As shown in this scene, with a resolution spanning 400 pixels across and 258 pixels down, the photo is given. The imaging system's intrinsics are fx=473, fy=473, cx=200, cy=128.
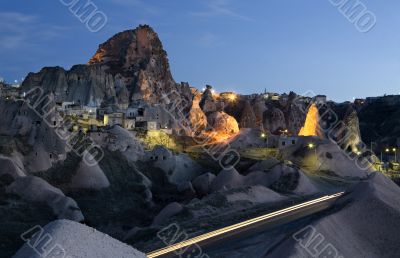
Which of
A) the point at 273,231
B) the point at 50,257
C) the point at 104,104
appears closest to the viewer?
the point at 50,257

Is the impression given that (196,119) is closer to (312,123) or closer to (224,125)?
(224,125)

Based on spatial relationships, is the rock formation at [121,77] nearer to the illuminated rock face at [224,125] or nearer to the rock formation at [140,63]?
the rock formation at [140,63]

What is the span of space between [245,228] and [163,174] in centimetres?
3747

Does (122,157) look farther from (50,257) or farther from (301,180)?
(50,257)

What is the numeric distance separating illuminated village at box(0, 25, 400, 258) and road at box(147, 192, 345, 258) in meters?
0.11

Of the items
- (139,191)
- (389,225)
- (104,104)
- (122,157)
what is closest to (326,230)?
(389,225)

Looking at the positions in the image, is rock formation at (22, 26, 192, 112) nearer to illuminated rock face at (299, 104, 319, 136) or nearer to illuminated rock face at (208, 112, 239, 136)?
illuminated rock face at (208, 112, 239, 136)

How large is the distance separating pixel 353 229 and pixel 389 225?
263cm

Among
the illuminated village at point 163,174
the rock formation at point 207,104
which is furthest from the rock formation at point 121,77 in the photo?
the rock formation at point 207,104

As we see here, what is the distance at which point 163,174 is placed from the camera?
73938 millimetres

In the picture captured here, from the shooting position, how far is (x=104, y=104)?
10888 centimetres

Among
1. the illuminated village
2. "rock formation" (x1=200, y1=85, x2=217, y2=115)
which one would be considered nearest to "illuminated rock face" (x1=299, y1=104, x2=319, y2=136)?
the illuminated village

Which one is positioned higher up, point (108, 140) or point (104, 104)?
point (104, 104)

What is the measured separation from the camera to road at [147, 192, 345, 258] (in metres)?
31.7
